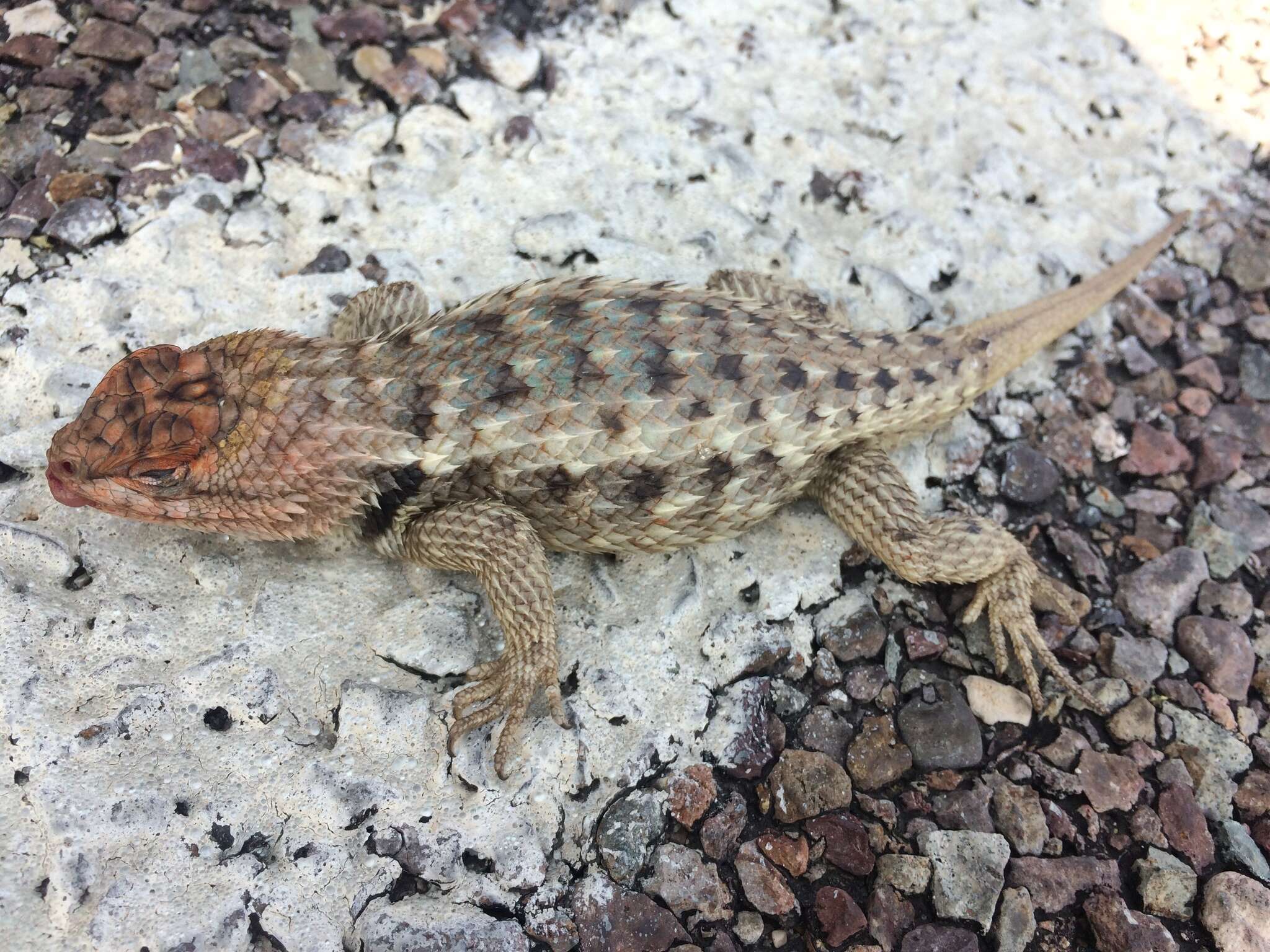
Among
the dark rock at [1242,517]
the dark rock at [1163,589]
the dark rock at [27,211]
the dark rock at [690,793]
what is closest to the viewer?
the dark rock at [690,793]

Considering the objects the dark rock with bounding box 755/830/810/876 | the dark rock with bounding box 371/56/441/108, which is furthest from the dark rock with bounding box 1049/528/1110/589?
the dark rock with bounding box 371/56/441/108

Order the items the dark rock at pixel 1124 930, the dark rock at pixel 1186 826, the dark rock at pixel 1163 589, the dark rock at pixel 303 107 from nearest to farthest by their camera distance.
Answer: the dark rock at pixel 1124 930 < the dark rock at pixel 1186 826 < the dark rock at pixel 1163 589 < the dark rock at pixel 303 107

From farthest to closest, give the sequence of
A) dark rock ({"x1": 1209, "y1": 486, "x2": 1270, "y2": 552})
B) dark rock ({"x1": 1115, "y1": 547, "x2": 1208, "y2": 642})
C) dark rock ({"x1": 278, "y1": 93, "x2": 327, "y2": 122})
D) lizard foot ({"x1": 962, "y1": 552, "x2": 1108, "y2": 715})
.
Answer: dark rock ({"x1": 278, "y1": 93, "x2": 327, "y2": 122}) < dark rock ({"x1": 1209, "y1": 486, "x2": 1270, "y2": 552}) < dark rock ({"x1": 1115, "y1": 547, "x2": 1208, "y2": 642}) < lizard foot ({"x1": 962, "y1": 552, "x2": 1108, "y2": 715})

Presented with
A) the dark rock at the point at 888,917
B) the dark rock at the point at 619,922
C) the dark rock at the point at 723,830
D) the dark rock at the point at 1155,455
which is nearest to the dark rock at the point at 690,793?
the dark rock at the point at 723,830

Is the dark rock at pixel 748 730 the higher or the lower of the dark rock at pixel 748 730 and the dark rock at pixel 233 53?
the lower

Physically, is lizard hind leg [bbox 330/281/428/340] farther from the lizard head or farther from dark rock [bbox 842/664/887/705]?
dark rock [bbox 842/664/887/705]

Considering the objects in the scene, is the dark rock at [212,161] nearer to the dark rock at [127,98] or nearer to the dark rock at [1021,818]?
the dark rock at [127,98]

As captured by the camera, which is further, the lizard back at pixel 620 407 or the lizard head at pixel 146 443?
A: the lizard back at pixel 620 407
